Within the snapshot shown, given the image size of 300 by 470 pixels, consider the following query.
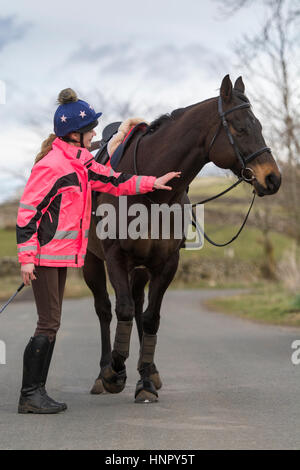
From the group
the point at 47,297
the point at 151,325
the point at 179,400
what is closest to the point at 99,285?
the point at 151,325

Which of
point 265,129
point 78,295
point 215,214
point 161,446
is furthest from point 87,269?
point 215,214

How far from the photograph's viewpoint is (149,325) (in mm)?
7215

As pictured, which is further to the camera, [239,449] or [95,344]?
[95,344]

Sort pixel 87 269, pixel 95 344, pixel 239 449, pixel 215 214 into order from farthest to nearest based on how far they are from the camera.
A: pixel 215 214, pixel 95 344, pixel 87 269, pixel 239 449

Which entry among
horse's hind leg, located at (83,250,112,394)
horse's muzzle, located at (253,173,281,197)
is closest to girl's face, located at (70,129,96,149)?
horse's muzzle, located at (253,173,281,197)

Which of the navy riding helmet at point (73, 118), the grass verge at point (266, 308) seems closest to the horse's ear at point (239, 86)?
the navy riding helmet at point (73, 118)

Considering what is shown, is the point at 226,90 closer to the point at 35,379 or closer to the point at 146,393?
the point at 146,393

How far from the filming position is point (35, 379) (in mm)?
6328

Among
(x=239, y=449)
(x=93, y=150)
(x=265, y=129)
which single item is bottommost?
(x=239, y=449)

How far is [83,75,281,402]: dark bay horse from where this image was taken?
648 centimetres

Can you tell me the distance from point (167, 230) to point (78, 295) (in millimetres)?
21654

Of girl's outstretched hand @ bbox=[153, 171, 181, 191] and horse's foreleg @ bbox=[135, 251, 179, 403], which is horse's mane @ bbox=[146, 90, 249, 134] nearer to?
girl's outstretched hand @ bbox=[153, 171, 181, 191]

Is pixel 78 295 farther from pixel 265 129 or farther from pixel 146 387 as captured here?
pixel 146 387

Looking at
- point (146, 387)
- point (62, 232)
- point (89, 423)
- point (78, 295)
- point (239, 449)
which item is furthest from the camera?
point (78, 295)
